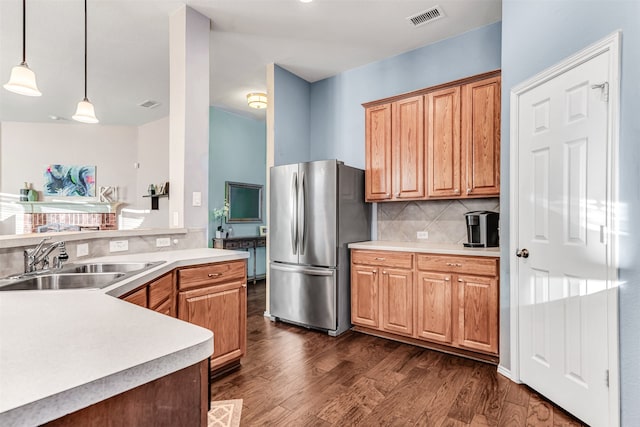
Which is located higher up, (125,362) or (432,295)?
(125,362)

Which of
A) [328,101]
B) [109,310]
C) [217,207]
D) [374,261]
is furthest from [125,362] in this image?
[217,207]

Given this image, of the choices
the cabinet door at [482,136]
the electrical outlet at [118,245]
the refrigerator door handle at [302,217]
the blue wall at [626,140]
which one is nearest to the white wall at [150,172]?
the refrigerator door handle at [302,217]

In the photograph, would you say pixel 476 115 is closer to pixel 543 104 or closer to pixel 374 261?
pixel 543 104

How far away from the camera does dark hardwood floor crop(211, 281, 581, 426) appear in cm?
197

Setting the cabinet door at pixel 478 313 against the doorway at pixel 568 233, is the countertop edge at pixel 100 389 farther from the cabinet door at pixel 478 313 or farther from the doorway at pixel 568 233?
the cabinet door at pixel 478 313

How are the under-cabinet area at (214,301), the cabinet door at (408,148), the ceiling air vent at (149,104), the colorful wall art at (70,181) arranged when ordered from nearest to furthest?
Answer: the under-cabinet area at (214,301) → the cabinet door at (408,148) → the ceiling air vent at (149,104) → the colorful wall art at (70,181)

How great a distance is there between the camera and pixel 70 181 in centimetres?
648

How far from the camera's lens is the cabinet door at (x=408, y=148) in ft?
10.8

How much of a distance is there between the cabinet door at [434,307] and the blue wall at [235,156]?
3.61 metres

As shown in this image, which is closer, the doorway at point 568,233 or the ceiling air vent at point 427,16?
the doorway at point 568,233

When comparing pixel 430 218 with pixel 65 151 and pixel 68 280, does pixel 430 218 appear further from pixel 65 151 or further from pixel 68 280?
pixel 65 151

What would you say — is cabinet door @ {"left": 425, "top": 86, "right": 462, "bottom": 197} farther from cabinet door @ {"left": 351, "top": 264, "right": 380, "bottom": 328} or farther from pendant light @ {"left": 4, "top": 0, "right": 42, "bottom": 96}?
pendant light @ {"left": 4, "top": 0, "right": 42, "bottom": 96}

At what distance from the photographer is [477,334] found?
272 centimetres

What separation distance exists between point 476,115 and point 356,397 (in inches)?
97.6
